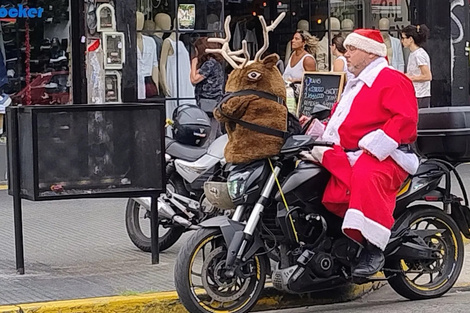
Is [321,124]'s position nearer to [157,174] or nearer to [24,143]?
[157,174]

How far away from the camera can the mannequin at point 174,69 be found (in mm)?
13352

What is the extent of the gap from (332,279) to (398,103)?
1308mm

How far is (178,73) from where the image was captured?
13430mm

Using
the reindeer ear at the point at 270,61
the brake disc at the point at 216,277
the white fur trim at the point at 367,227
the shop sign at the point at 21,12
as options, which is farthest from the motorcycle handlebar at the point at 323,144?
the shop sign at the point at 21,12

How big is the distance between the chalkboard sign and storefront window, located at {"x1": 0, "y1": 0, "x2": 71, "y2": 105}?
165 inches

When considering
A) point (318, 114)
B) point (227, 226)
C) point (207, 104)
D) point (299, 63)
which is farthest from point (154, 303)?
point (299, 63)

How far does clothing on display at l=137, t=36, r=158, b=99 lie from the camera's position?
43.1 ft

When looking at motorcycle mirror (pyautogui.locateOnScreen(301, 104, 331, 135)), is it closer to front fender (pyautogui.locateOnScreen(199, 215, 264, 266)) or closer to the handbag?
front fender (pyautogui.locateOnScreen(199, 215, 264, 266))

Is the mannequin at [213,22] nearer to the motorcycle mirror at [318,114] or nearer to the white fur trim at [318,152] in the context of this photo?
the motorcycle mirror at [318,114]

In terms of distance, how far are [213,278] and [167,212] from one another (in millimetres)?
1829

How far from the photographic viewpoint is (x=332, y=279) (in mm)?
6719

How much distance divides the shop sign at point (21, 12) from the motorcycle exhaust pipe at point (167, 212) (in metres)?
5.34

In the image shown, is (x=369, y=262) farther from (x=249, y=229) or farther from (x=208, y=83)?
(x=208, y=83)

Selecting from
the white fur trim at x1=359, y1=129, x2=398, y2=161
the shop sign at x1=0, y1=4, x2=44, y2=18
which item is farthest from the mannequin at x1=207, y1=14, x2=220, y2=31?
the white fur trim at x1=359, y1=129, x2=398, y2=161
